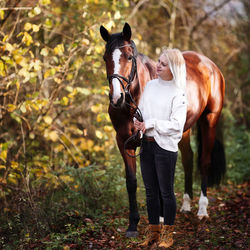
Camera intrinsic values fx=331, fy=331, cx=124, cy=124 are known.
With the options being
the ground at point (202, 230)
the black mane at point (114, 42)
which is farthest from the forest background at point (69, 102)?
the black mane at point (114, 42)

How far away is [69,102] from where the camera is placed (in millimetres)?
5770

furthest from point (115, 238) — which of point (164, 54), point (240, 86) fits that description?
point (240, 86)

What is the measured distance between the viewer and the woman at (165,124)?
113 inches

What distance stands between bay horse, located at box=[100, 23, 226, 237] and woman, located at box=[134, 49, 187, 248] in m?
0.23

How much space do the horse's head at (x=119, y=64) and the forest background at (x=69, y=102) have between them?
4.02ft

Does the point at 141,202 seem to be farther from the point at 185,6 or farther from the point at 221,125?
the point at 185,6

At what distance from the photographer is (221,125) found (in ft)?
17.7

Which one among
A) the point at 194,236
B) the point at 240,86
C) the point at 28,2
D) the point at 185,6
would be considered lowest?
the point at 194,236

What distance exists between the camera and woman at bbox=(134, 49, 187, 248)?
9.43ft

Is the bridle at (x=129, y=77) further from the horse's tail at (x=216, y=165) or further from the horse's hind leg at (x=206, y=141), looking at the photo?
the horse's tail at (x=216, y=165)

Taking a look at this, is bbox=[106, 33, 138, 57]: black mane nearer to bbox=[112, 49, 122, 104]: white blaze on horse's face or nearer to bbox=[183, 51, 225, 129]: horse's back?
bbox=[112, 49, 122, 104]: white blaze on horse's face

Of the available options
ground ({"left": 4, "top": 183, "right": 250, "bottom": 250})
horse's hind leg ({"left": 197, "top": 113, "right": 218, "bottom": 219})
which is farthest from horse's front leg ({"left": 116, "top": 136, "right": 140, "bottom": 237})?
horse's hind leg ({"left": 197, "top": 113, "right": 218, "bottom": 219})

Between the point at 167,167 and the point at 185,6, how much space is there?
25.2 feet

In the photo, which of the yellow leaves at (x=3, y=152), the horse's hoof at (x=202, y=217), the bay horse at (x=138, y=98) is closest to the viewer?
the bay horse at (x=138, y=98)
